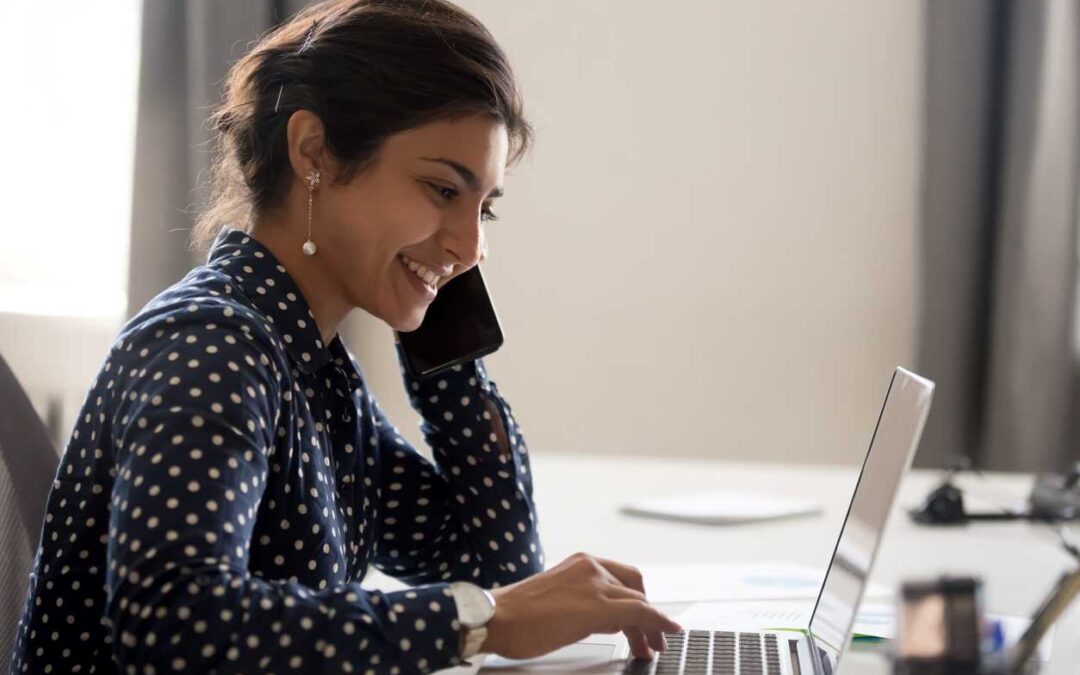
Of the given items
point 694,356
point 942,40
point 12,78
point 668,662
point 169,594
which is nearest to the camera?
point 169,594

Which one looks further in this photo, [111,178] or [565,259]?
[565,259]

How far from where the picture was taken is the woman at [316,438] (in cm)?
78

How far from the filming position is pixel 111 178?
256 cm

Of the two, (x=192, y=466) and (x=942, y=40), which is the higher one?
(x=942, y=40)

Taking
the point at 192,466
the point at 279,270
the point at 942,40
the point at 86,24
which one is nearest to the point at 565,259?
the point at 942,40

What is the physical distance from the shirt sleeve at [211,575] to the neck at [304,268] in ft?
0.94

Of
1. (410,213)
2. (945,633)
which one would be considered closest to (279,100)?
(410,213)

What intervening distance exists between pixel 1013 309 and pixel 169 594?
214cm

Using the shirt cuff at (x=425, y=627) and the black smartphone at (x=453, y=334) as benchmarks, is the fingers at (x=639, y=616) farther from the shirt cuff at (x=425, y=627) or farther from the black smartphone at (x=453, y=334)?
the black smartphone at (x=453, y=334)

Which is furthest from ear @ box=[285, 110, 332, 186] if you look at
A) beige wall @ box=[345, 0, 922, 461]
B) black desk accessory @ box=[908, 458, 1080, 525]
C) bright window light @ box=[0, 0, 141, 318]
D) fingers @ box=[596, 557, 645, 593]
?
A: beige wall @ box=[345, 0, 922, 461]

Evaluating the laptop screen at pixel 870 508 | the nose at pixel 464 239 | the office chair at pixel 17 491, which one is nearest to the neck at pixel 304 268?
the nose at pixel 464 239

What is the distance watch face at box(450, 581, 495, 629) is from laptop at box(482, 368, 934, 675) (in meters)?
0.12

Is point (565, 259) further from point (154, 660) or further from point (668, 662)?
point (154, 660)

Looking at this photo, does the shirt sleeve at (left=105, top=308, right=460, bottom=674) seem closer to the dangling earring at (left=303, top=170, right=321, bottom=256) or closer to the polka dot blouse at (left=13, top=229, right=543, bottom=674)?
the polka dot blouse at (left=13, top=229, right=543, bottom=674)
